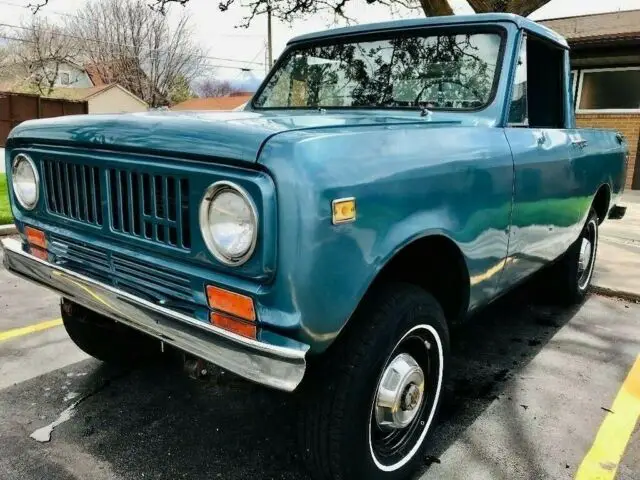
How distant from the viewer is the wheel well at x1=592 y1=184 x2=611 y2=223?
4.40 meters

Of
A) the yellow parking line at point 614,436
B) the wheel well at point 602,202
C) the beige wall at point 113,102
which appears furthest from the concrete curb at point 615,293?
the beige wall at point 113,102

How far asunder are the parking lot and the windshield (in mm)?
1560

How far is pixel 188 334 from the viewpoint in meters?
1.81

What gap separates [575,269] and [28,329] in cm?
393

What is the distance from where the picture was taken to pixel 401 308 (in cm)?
203

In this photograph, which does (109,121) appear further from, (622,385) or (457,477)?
(622,385)

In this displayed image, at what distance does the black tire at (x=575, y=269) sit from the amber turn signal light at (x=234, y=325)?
3167mm

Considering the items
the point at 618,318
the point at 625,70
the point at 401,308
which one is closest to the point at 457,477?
the point at 401,308

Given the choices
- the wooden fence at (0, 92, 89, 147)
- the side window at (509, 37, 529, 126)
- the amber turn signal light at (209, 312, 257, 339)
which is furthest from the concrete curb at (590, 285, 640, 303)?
the wooden fence at (0, 92, 89, 147)

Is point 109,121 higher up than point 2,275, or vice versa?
point 109,121

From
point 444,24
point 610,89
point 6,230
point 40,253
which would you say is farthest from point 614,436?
point 610,89

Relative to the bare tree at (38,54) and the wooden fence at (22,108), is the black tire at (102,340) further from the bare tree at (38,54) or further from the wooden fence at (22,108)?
the bare tree at (38,54)

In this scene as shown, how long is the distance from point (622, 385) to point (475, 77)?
1.92 m

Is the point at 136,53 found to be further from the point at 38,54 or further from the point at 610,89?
the point at 610,89
